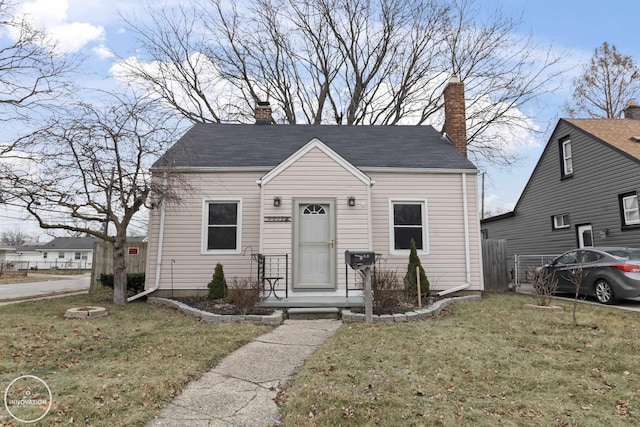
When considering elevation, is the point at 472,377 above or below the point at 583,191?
below

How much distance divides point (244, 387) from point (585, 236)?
47.1 feet

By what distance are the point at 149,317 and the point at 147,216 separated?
403cm

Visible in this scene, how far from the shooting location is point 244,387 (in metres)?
3.55

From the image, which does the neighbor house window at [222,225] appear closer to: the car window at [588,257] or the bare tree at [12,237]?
the car window at [588,257]

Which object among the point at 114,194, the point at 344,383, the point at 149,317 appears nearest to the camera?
the point at 344,383

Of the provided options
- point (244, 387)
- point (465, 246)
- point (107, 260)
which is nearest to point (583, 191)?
point (465, 246)

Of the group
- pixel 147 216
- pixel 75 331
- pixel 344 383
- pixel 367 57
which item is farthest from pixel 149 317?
pixel 367 57

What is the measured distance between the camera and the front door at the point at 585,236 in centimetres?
1314

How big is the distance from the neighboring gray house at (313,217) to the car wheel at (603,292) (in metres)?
2.65

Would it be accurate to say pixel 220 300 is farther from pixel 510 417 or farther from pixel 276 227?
pixel 510 417

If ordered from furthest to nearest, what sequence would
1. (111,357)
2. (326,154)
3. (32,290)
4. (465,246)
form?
(32,290)
(465,246)
(326,154)
(111,357)

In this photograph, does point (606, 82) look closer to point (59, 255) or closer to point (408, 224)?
point (408, 224)

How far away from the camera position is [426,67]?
20.2 meters

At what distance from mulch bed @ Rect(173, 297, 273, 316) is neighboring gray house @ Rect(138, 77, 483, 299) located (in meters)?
0.94
